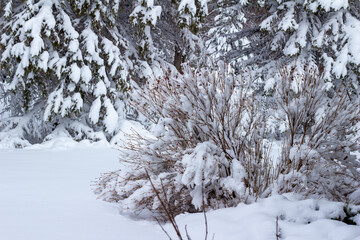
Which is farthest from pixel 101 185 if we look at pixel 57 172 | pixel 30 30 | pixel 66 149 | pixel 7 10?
pixel 7 10

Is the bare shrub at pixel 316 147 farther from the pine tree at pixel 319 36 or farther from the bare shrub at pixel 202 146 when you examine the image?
the pine tree at pixel 319 36

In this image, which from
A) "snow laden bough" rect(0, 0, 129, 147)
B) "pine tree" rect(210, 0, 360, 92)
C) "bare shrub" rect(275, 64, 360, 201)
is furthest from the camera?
"snow laden bough" rect(0, 0, 129, 147)

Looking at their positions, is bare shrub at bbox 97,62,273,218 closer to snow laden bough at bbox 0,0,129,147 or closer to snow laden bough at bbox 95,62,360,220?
snow laden bough at bbox 95,62,360,220

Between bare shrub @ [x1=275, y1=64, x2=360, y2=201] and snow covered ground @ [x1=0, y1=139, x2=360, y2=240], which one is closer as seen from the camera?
snow covered ground @ [x1=0, y1=139, x2=360, y2=240]

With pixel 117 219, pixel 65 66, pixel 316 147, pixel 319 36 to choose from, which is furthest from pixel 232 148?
pixel 65 66

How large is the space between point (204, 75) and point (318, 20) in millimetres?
7089

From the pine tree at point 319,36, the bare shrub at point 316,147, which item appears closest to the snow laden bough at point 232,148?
the bare shrub at point 316,147

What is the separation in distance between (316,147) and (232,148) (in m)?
0.91

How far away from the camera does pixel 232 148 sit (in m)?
3.76

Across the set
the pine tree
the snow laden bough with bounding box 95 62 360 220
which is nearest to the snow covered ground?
the snow laden bough with bounding box 95 62 360 220

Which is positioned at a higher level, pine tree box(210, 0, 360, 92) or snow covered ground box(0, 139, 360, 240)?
pine tree box(210, 0, 360, 92)

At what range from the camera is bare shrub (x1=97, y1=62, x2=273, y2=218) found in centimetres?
352

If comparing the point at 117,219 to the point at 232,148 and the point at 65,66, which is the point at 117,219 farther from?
the point at 65,66

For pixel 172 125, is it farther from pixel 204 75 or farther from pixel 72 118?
pixel 72 118
